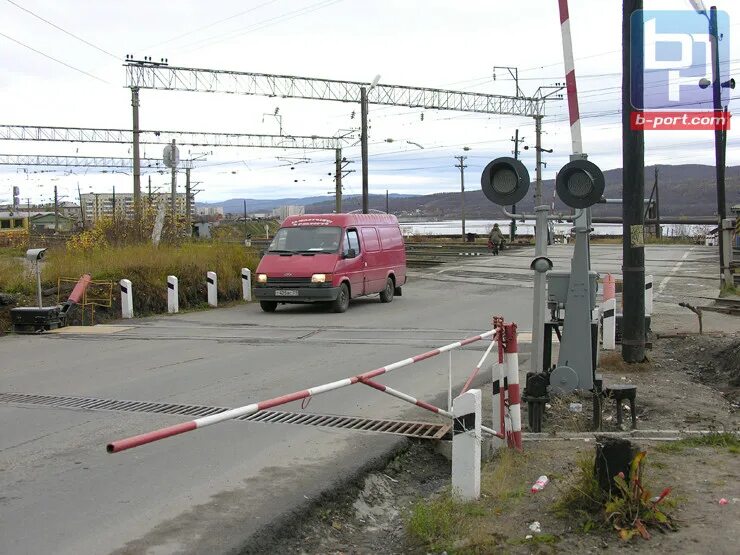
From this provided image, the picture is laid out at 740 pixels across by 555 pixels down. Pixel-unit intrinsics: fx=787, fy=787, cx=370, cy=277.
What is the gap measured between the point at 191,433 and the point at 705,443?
4283 mm

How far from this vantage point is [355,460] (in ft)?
20.4

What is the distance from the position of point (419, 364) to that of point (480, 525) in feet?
20.2

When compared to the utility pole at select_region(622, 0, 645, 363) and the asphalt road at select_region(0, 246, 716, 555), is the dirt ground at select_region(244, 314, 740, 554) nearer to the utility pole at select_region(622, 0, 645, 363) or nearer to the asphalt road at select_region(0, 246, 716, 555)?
the asphalt road at select_region(0, 246, 716, 555)

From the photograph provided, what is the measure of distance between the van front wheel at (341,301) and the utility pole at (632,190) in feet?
29.8

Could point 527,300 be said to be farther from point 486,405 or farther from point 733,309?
point 486,405

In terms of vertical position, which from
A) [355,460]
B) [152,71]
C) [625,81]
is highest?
[152,71]

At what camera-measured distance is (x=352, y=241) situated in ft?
62.5

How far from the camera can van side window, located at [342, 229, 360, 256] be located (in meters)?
18.8

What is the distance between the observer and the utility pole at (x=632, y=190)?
930cm

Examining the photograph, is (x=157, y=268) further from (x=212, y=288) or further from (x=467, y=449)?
(x=467, y=449)

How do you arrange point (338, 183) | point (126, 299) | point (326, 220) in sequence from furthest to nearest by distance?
1. point (338, 183)
2. point (326, 220)
3. point (126, 299)

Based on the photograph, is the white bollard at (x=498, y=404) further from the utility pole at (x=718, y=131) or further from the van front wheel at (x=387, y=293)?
the van front wheel at (x=387, y=293)

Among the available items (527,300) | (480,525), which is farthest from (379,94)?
(480,525)

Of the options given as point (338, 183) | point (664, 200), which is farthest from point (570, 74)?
point (664, 200)
